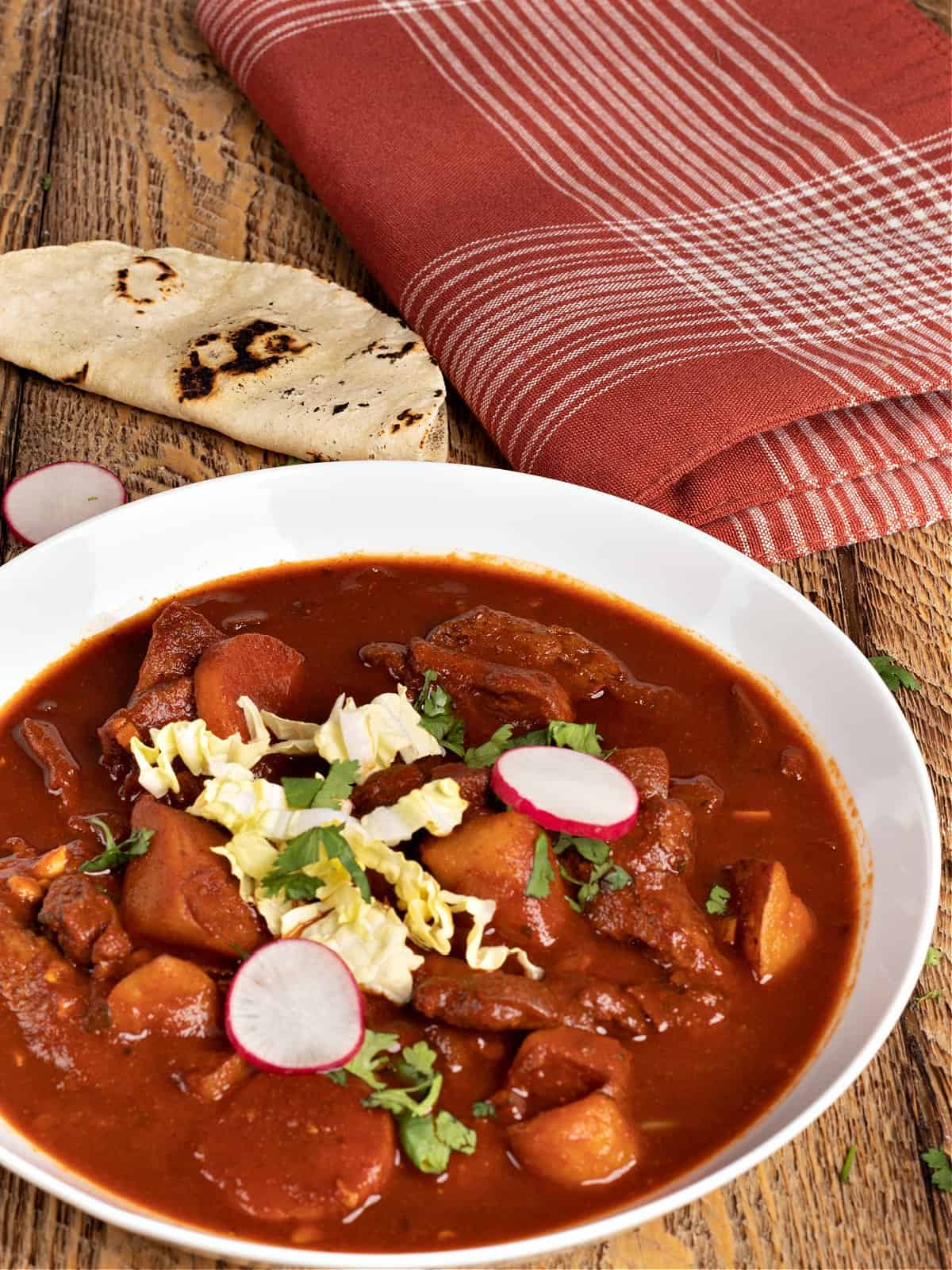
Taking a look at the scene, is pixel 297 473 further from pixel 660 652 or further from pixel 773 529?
pixel 773 529

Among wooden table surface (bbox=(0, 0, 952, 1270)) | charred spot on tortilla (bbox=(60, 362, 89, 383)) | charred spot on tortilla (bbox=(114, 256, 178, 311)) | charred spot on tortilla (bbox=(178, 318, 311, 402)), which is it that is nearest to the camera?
wooden table surface (bbox=(0, 0, 952, 1270))

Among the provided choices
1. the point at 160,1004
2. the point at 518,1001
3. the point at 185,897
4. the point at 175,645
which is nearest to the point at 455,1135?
the point at 518,1001

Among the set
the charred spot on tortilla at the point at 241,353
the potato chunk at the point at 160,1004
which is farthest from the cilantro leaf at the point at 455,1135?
the charred spot on tortilla at the point at 241,353

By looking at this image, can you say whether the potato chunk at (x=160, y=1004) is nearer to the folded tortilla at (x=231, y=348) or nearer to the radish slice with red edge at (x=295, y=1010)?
the radish slice with red edge at (x=295, y=1010)

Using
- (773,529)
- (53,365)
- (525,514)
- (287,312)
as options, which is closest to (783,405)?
(773,529)

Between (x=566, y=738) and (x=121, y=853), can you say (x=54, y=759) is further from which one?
(x=566, y=738)

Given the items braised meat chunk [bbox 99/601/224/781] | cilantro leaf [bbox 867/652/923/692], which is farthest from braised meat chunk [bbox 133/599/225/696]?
cilantro leaf [bbox 867/652/923/692]

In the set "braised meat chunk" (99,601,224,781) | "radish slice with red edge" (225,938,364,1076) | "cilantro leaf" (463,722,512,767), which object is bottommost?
"cilantro leaf" (463,722,512,767)

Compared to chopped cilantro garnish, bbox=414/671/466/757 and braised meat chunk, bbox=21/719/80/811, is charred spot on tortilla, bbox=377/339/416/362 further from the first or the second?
braised meat chunk, bbox=21/719/80/811

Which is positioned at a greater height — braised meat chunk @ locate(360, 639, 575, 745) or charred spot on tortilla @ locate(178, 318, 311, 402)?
charred spot on tortilla @ locate(178, 318, 311, 402)
